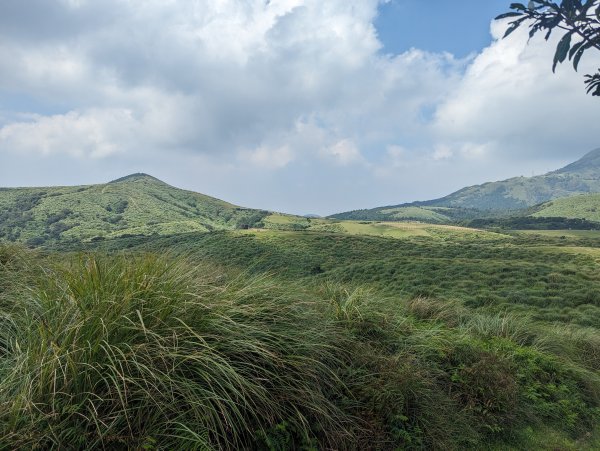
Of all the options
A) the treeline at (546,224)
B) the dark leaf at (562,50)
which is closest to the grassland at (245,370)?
the dark leaf at (562,50)

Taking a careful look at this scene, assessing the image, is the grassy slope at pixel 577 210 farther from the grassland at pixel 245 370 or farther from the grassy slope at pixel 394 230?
the grassland at pixel 245 370

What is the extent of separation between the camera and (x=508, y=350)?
5656mm

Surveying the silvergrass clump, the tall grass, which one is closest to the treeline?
the tall grass

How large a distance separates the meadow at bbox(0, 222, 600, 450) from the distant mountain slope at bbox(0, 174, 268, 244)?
113195mm

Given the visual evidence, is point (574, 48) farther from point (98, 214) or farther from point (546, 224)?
point (98, 214)

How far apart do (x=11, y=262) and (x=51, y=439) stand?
371cm

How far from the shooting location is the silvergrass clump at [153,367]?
7.69ft

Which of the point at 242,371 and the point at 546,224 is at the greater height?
the point at 242,371

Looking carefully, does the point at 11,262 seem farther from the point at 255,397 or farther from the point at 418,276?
the point at 418,276

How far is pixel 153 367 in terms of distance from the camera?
2609 millimetres

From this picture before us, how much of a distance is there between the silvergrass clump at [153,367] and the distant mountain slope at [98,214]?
11424 centimetres

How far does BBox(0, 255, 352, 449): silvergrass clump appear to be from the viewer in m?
2.34

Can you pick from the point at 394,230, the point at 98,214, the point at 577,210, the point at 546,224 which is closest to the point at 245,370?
the point at 394,230

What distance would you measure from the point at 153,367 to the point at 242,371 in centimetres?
68
